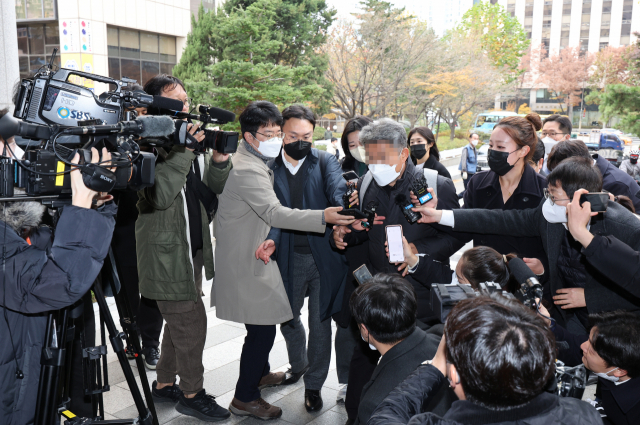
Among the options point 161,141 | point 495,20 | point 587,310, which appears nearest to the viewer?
point 161,141

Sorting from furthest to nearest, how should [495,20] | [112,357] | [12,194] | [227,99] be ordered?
[495,20]
[227,99]
[112,357]
[12,194]

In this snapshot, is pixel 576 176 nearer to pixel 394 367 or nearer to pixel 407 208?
pixel 407 208

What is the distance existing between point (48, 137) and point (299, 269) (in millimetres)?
1903

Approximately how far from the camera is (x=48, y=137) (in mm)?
1823

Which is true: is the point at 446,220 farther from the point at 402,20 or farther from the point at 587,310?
the point at 402,20

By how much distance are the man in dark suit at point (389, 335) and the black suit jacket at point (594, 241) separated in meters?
0.86

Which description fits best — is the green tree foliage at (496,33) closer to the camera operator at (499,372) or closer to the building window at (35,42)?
the building window at (35,42)

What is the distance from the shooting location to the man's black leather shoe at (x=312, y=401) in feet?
11.1

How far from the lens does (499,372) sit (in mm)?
1340

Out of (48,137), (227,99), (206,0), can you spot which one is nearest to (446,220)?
(48,137)

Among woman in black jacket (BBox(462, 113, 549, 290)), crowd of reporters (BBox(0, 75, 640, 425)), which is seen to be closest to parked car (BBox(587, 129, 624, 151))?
crowd of reporters (BBox(0, 75, 640, 425))

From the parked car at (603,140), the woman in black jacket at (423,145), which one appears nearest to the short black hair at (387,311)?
the woman in black jacket at (423,145)

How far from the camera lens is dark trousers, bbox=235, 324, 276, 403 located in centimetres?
320

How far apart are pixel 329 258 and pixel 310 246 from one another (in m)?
0.14
